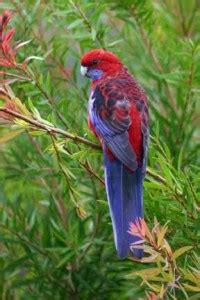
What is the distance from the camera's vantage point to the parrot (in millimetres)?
1903

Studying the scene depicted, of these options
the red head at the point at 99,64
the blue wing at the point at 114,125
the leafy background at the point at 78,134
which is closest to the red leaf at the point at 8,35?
the leafy background at the point at 78,134

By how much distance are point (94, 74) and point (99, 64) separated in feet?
0.17

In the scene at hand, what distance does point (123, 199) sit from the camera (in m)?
1.98

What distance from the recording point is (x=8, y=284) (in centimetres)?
269

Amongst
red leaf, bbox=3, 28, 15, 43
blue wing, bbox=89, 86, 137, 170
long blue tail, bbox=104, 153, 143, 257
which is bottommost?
long blue tail, bbox=104, 153, 143, 257

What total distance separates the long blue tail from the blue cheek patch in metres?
0.50

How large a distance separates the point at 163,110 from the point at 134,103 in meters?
0.41

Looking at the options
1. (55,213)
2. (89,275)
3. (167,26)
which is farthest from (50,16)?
(89,275)

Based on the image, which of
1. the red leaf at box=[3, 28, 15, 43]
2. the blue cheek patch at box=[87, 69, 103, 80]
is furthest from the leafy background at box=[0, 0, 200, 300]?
the red leaf at box=[3, 28, 15, 43]

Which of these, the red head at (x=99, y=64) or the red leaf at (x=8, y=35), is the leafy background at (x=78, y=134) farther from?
the red leaf at (x=8, y=35)

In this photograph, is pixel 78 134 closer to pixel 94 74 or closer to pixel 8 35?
pixel 94 74

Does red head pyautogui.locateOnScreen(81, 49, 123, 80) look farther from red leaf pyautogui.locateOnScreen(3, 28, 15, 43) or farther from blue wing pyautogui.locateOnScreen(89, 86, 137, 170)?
red leaf pyautogui.locateOnScreen(3, 28, 15, 43)

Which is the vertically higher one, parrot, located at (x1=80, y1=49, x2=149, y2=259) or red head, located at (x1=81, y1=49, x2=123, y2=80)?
red head, located at (x1=81, y1=49, x2=123, y2=80)

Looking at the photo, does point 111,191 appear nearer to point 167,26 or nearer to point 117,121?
point 117,121
